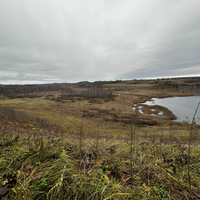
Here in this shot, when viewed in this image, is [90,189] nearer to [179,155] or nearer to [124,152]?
[124,152]

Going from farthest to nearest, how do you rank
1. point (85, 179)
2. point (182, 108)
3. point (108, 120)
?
point (182, 108), point (108, 120), point (85, 179)

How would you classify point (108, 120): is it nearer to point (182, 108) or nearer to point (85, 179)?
point (85, 179)

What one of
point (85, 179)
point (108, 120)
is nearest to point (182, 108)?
point (108, 120)

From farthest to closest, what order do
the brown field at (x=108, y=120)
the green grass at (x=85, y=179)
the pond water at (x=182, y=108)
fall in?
the pond water at (x=182, y=108) → the brown field at (x=108, y=120) → the green grass at (x=85, y=179)

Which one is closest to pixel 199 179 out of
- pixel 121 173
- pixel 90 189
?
pixel 121 173

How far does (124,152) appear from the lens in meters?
2.75

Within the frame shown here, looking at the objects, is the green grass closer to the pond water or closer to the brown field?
the brown field

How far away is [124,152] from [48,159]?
183 cm

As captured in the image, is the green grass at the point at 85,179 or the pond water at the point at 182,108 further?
the pond water at the point at 182,108

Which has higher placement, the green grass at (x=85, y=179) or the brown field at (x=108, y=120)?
the green grass at (x=85, y=179)

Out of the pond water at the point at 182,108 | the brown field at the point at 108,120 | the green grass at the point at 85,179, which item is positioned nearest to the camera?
the green grass at the point at 85,179

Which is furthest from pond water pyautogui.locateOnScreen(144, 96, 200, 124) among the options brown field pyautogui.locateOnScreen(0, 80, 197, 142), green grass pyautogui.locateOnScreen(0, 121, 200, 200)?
green grass pyautogui.locateOnScreen(0, 121, 200, 200)

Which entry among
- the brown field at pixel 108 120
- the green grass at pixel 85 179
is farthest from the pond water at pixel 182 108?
the green grass at pixel 85 179

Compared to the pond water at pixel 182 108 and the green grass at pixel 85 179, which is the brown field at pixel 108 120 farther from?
the pond water at pixel 182 108
